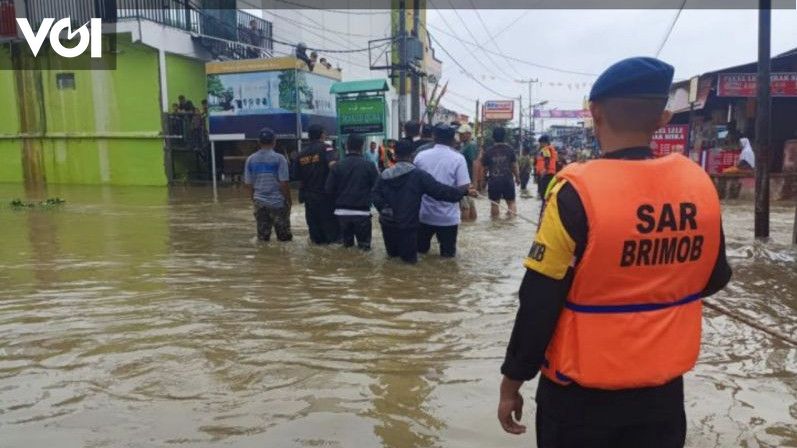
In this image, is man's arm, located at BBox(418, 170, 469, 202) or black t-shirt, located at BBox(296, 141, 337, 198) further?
black t-shirt, located at BBox(296, 141, 337, 198)

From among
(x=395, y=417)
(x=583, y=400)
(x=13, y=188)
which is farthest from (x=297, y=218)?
(x=13, y=188)

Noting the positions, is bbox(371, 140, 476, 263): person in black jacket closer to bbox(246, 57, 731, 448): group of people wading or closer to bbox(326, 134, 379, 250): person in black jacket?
bbox(326, 134, 379, 250): person in black jacket

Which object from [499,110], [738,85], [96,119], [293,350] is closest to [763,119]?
[293,350]

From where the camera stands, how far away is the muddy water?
3.22m

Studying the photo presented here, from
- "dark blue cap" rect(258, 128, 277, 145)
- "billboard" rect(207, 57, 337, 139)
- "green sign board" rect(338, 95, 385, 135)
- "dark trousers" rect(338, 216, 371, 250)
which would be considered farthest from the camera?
"billboard" rect(207, 57, 337, 139)

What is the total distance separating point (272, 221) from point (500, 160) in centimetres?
432

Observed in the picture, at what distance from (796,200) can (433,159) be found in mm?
10444

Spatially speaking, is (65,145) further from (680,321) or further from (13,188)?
(680,321)

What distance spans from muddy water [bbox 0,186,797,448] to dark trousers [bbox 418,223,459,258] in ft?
0.83

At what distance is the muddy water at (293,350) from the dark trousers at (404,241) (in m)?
0.16

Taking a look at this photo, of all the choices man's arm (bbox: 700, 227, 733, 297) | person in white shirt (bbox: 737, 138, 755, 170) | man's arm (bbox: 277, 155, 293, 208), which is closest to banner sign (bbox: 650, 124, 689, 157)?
person in white shirt (bbox: 737, 138, 755, 170)

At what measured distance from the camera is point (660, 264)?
1859 millimetres

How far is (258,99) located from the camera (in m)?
18.6

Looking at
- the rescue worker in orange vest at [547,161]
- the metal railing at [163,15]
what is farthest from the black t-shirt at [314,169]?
the metal railing at [163,15]
